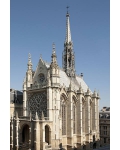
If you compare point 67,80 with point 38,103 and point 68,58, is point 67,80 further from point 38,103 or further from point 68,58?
point 38,103

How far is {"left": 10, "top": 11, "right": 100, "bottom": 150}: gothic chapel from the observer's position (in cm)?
2816

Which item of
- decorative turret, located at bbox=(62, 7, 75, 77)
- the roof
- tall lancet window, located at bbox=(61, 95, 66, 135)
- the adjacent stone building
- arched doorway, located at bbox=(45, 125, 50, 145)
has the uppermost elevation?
decorative turret, located at bbox=(62, 7, 75, 77)

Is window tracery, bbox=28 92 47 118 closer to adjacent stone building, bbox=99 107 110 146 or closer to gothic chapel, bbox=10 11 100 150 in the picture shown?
gothic chapel, bbox=10 11 100 150

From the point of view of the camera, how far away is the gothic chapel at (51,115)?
28.2 m

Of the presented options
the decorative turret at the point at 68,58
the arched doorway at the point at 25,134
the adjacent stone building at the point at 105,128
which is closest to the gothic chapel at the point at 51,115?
the arched doorway at the point at 25,134

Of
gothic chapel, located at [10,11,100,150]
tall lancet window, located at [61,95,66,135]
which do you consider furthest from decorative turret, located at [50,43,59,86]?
tall lancet window, located at [61,95,66,135]

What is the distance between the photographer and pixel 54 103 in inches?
1156

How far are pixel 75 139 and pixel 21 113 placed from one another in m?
9.35

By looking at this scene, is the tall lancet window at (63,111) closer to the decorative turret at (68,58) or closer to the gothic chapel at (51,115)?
the gothic chapel at (51,115)

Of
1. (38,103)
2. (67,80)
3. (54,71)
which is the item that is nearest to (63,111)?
(38,103)

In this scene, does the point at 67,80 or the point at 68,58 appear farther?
the point at 68,58

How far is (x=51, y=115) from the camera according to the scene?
2897 cm
